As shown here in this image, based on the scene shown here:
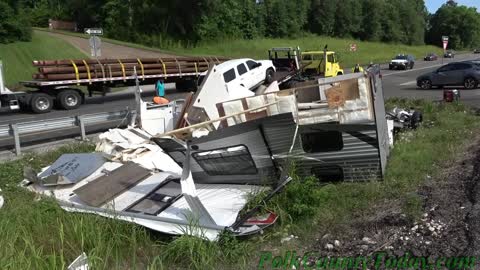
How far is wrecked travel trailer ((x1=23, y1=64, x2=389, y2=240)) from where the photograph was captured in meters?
6.30

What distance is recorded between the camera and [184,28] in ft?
202

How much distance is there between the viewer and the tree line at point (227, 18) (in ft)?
200

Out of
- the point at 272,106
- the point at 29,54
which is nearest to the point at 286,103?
the point at 272,106

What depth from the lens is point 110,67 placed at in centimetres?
2338

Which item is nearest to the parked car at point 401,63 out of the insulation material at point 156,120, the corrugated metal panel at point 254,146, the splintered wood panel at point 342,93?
the insulation material at point 156,120

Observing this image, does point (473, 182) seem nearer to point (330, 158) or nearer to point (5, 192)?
point (330, 158)

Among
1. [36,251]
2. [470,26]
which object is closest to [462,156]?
[36,251]

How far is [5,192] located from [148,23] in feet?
183

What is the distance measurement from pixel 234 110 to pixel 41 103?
15.1 metres

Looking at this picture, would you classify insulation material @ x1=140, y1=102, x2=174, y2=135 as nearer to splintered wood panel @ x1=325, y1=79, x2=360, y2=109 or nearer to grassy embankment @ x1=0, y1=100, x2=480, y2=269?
grassy embankment @ x1=0, y1=100, x2=480, y2=269

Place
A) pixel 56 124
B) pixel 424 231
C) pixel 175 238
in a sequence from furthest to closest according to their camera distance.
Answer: pixel 56 124
pixel 175 238
pixel 424 231

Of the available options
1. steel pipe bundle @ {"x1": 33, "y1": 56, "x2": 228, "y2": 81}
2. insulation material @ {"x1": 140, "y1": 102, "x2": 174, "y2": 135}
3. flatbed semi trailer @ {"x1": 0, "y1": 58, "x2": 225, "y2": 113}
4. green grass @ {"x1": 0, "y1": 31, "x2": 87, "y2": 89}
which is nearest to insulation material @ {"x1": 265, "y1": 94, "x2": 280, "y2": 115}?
insulation material @ {"x1": 140, "y1": 102, "x2": 174, "y2": 135}

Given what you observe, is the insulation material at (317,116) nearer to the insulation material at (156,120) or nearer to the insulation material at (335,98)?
the insulation material at (335,98)

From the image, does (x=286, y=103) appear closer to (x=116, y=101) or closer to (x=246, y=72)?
(x=246, y=72)
